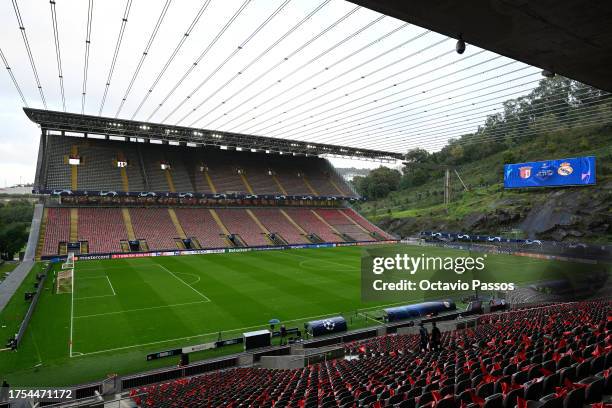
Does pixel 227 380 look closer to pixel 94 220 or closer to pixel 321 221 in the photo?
pixel 94 220

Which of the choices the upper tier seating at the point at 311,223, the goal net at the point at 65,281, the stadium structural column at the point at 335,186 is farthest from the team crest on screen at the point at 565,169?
the goal net at the point at 65,281

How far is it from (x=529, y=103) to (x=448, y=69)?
51.9ft

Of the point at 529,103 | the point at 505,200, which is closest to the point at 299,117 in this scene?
the point at 529,103

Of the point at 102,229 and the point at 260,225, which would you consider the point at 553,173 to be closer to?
the point at 260,225

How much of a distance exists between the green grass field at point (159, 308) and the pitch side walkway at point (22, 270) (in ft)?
2.26

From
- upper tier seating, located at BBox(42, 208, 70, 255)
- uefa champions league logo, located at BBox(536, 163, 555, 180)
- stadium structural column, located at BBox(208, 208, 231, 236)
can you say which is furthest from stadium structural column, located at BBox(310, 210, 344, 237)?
upper tier seating, located at BBox(42, 208, 70, 255)

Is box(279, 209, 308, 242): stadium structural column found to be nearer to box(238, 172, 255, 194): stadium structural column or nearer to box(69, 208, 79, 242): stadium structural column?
box(238, 172, 255, 194): stadium structural column

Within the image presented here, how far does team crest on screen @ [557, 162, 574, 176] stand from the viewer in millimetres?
45206

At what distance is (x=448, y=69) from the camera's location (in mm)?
25516

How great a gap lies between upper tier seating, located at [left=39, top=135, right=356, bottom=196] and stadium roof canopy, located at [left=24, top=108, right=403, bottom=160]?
281cm

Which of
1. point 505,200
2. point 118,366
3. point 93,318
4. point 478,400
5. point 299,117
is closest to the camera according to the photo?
point 478,400

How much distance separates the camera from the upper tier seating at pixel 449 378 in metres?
5.42

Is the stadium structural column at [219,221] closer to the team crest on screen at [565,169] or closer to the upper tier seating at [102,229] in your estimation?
the upper tier seating at [102,229]

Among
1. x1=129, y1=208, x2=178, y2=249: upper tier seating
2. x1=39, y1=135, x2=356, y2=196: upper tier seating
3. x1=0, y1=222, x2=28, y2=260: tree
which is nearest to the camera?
x1=0, y1=222, x2=28, y2=260: tree
